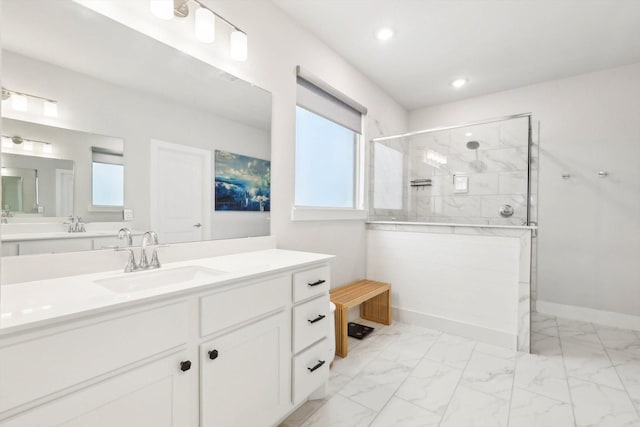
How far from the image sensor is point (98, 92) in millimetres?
1261

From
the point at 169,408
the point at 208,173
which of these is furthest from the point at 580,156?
the point at 169,408

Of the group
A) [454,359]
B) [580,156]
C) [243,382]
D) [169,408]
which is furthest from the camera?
[580,156]

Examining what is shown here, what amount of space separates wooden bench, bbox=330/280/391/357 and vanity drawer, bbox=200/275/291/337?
883mm

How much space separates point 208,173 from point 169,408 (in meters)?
1.15

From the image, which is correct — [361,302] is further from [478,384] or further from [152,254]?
[152,254]

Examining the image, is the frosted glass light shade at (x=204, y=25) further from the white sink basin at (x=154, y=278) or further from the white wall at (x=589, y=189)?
the white wall at (x=589, y=189)

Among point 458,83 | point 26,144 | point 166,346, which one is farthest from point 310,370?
point 458,83

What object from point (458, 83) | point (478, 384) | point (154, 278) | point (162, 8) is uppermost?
point (458, 83)

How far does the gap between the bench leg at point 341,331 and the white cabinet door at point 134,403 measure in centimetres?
127

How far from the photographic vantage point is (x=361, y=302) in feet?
8.23

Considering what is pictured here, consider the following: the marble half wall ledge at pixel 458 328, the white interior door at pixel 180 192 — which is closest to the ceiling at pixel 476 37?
the white interior door at pixel 180 192

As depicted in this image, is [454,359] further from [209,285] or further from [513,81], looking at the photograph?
[513,81]

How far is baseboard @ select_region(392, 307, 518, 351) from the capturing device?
2.32m

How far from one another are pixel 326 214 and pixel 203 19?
1555 mm
